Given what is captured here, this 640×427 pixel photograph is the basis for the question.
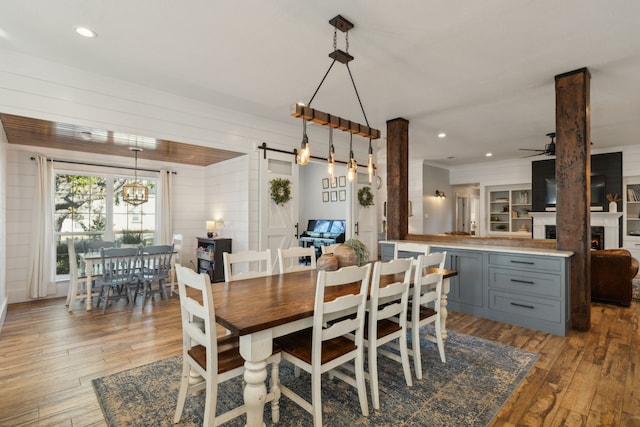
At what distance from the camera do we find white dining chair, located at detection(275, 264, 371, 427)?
1.82 metres

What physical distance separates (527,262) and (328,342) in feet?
9.10

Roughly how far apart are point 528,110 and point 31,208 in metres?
7.53

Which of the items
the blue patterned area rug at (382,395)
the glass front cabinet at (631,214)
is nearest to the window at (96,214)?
the blue patterned area rug at (382,395)

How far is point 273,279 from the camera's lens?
267cm

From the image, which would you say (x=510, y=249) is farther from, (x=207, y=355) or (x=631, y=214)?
(x=631, y=214)

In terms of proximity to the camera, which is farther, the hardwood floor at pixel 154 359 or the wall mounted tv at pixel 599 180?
the wall mounted tv at pixel 599 180

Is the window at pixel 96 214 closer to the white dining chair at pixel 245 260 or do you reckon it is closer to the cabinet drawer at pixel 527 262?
the white dining chair at pixel 245 260

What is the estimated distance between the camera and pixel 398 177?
5121mm

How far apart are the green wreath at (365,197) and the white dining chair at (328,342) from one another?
4488 mm

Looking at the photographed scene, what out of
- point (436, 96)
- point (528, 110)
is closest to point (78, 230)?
point (436, 96)

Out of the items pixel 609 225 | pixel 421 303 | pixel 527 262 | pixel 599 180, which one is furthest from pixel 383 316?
pixel 599 180

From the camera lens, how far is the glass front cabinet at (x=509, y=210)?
8844 mm

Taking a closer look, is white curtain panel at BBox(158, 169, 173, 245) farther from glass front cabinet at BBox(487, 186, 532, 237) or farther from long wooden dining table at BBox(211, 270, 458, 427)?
glass front cabinet at BBox(487, 186, 532, 237)

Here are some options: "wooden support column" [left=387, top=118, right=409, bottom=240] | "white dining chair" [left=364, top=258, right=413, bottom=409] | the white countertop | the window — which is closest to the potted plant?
"white dining chair" [left=364, top=258, right=413, bottom=409]
